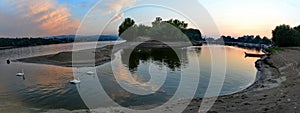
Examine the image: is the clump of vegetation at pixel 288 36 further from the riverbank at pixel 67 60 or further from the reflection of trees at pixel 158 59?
the riverbank at pixel 67 60

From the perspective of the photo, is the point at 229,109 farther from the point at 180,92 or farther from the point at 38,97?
the point at 38,97

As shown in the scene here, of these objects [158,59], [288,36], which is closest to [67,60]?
[158,59]

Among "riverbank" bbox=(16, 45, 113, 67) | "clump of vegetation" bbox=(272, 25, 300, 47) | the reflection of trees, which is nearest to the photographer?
"riverbank" bbox=(16, 45, 113, 67)

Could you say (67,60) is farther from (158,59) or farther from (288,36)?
(288,36)

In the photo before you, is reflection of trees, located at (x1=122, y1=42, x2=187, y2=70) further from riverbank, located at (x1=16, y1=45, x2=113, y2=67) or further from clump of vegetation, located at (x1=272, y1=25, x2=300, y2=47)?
clump of vegetation, located at (x1=272, y1=25, x2=300, y2=47)

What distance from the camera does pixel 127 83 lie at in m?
30.2

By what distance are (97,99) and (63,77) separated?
1345 centimetres

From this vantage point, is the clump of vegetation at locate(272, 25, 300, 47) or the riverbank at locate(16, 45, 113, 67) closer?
the riverbank at locate(16, 45, 113, 67)

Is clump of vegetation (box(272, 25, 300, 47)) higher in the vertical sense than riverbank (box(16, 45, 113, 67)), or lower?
higher

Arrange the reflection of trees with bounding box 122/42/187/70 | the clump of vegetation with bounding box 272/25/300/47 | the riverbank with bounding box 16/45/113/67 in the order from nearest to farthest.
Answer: the riverbank with bounding box 16/45/113/67 < the reflection of trees with bounding box 122/42/187/70 < the clump of vegetation with bounding box 272/25/300/47

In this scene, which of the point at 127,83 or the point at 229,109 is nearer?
the point at 229,109

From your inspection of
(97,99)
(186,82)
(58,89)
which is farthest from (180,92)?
(58,89)

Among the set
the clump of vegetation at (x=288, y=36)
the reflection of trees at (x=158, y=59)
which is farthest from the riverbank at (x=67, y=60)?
the clump of vegetation at (x=288, y=36)

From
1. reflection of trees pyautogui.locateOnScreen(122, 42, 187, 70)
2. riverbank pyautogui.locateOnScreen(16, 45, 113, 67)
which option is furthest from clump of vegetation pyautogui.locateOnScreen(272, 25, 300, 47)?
riverbank pyautogui.locateOnScreen(16, 45, 113, 67)
